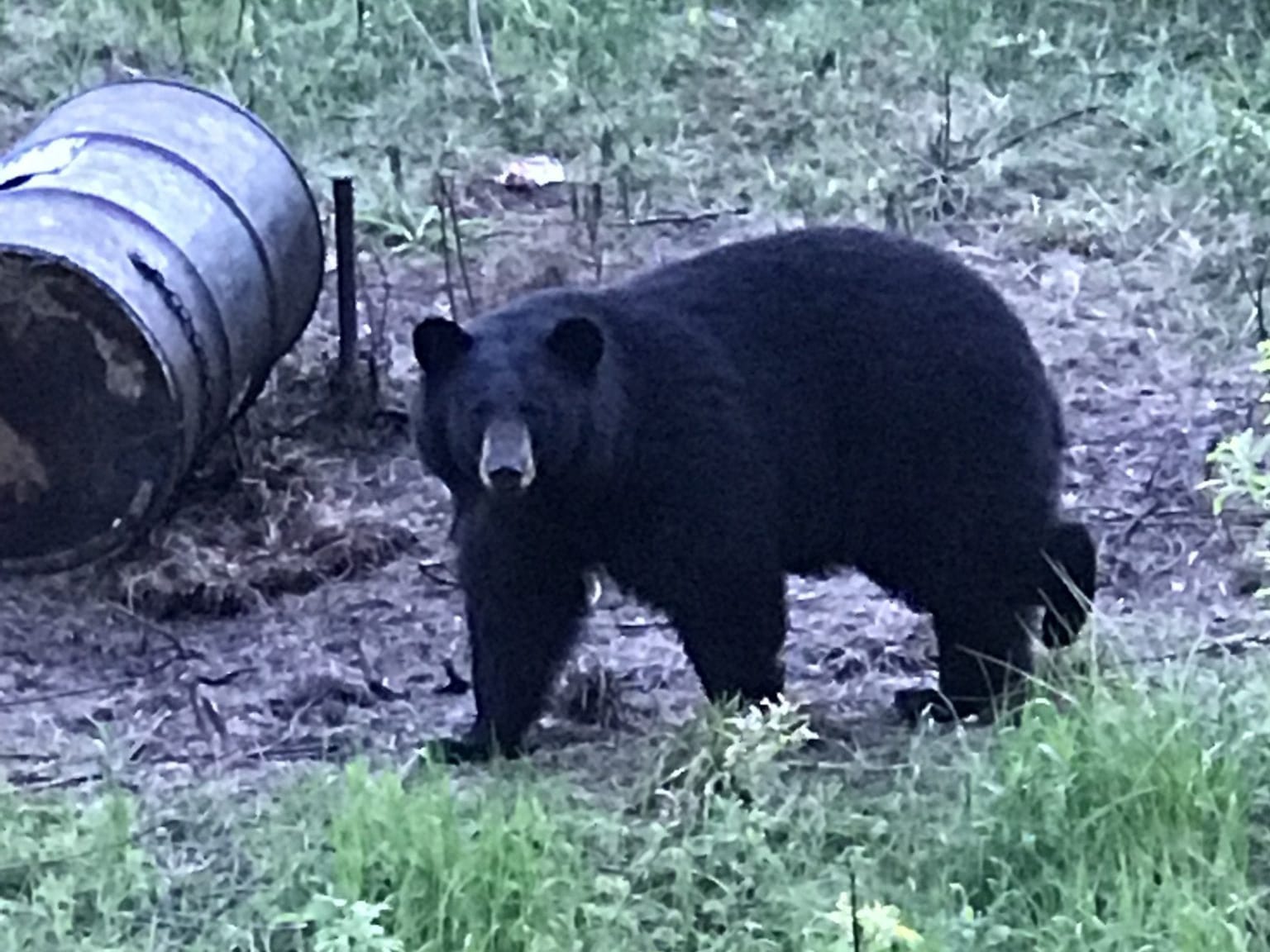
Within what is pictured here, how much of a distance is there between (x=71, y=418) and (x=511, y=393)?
216 centimetres

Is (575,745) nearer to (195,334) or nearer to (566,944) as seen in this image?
(566,944)

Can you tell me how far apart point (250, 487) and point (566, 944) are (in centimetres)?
318

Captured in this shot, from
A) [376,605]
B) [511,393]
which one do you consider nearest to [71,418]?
[376,605]

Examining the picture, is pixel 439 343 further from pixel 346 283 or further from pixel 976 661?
pixel 346 283

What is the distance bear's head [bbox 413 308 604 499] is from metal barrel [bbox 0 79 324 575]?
5.54ft

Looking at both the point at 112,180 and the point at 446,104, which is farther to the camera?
the point at 446,104

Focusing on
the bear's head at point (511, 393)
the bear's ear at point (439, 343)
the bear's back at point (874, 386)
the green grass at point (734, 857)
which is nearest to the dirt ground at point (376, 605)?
the bear's back at point (874, 386)

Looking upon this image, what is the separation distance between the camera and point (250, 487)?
7426mm

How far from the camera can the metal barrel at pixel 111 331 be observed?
22.4ft

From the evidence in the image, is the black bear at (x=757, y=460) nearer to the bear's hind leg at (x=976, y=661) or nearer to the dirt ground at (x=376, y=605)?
the bear's hind leg at (x=976, y=661)

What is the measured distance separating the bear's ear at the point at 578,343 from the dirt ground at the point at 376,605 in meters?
0.94

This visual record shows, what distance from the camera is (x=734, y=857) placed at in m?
4.77

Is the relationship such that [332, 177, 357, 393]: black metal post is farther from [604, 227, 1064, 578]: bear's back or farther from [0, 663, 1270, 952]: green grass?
[0, 663, 1270, 952]: green grass

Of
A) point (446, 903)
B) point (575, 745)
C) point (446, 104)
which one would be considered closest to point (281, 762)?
point (575, 745)
